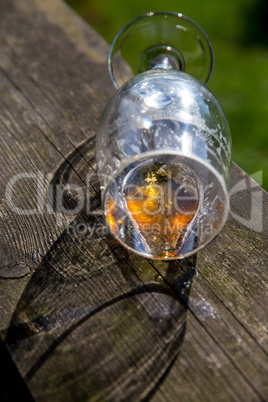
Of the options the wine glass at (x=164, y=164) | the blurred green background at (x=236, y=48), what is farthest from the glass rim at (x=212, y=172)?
the blurred green background at (x=236, y=48)

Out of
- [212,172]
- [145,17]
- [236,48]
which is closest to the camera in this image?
[212,172]

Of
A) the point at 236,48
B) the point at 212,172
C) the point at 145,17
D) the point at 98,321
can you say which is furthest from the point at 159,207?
the point at 236,48

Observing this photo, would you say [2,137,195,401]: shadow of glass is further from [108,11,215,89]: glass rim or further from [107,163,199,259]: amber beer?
[108,11,215,89]: glass rim

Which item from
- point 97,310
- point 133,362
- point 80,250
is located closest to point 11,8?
point 80,250

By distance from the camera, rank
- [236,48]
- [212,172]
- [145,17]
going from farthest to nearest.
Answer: [236,48], [145,17], [212,172]

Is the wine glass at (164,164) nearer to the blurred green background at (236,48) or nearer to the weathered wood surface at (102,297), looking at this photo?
the weathered wood surface at (102,297)

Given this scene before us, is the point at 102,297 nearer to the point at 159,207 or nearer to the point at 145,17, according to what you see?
the point at 159,207
